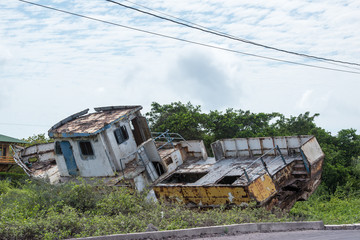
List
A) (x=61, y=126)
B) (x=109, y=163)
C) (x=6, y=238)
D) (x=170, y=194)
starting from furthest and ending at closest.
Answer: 1. (x=61, y=126)
2. (x=109, y=163)
3. (x=170, y=194)
4. (x=6, y=238)

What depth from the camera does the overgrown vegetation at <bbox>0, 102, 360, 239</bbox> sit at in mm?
8578

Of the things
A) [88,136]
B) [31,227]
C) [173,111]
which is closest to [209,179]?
[88,136]

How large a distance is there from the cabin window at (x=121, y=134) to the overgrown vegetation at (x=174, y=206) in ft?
9.33

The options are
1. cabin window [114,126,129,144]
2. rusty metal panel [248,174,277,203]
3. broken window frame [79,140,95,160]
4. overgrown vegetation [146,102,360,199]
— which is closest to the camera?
rusty metal panel [248,174,277,203]

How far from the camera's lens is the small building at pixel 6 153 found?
112 feet

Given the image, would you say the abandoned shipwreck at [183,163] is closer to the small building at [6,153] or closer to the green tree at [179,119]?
the green tree at [179,119]

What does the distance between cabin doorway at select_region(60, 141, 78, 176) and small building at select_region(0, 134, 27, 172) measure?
1831cm

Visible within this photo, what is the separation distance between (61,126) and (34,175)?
3.24 m

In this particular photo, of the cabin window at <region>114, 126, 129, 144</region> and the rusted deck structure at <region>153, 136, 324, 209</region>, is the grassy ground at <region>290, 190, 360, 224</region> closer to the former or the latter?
the rusted deck structure at <region>153, 136, 324, 209</region>

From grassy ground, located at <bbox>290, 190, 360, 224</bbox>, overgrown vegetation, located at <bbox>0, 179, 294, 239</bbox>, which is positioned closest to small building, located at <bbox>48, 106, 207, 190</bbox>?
overgrown vegetation, located at <bbox>0, 179, 294, 239</bbox>

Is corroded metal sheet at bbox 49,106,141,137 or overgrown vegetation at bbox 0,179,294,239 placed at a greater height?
corroded metal sheet at bbox 49,106,141,137

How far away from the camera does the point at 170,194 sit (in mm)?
13586

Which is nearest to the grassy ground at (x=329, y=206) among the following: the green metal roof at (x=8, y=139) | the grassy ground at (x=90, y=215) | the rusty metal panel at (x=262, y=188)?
the grassy ground at (x=90, y=215)

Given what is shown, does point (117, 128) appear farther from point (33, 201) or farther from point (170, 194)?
point (33, 201)
